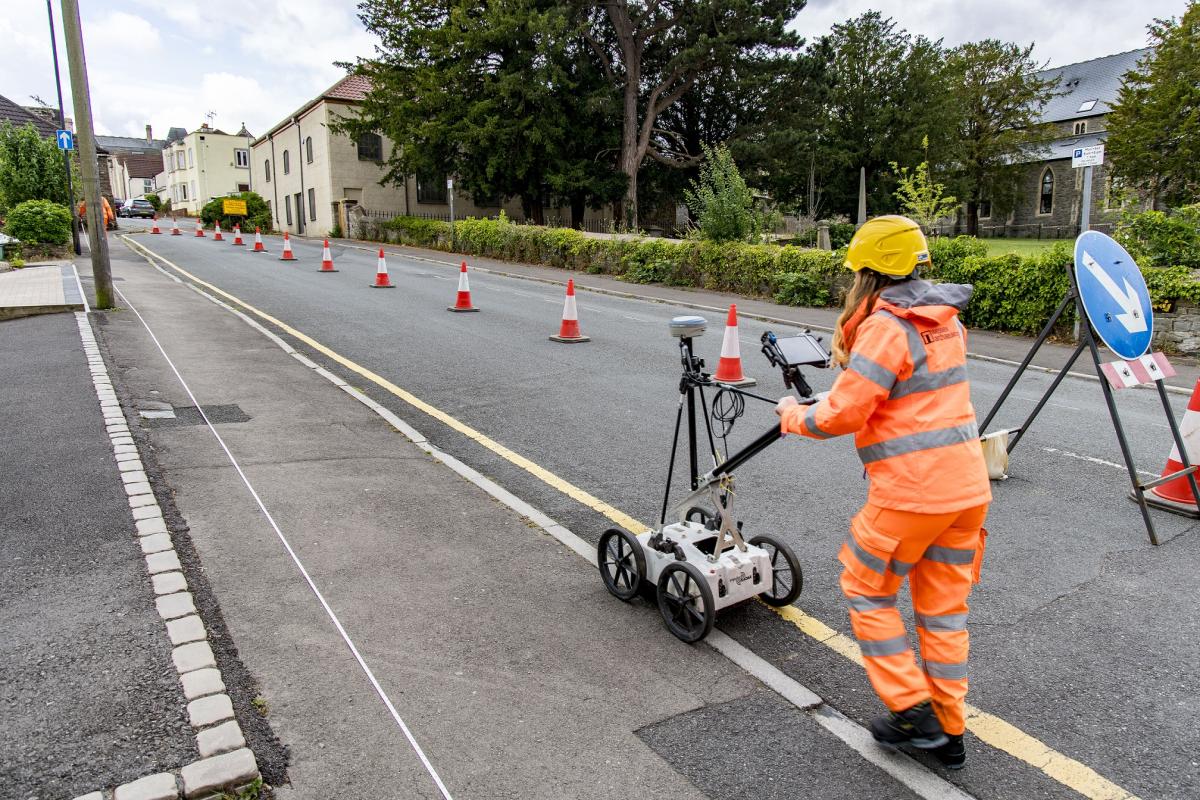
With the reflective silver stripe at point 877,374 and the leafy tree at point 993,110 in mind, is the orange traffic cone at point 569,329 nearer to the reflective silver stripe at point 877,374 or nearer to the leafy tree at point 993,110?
the reflective silver stripe at point 877,374

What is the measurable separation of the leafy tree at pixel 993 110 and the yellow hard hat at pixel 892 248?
53.9m

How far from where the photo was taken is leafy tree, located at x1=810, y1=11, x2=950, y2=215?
42531mm

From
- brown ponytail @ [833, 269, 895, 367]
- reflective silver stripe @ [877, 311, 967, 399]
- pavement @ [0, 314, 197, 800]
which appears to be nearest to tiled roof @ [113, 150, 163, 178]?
pavement @ [0, 314, 197, 800]

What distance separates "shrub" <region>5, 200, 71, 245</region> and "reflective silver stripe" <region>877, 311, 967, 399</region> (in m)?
28.0

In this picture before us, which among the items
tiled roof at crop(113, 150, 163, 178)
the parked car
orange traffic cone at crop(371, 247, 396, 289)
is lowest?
orange traffic cone at crop(371, 247, 396, 289)

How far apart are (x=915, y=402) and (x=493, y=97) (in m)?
31.8

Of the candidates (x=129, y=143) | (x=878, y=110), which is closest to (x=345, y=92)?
(x=878, y=110)

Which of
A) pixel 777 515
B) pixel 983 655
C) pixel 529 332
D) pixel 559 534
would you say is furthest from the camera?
pixel 529 332

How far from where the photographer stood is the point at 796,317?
15242 millimetres

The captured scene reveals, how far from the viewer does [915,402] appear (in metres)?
2.93

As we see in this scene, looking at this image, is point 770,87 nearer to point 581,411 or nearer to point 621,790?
point 581,411

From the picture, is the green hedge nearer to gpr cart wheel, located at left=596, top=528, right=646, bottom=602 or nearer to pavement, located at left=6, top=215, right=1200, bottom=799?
pavement, located at left=6, top=215, right=1200, bottom=799

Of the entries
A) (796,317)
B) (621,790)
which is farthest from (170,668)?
(796,317)

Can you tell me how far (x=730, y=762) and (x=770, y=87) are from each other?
35.4 m
